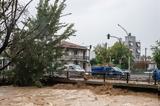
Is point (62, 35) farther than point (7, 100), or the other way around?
point (62, 35)

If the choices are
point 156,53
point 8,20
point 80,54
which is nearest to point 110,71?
point 156,53

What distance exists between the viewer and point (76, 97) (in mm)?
33188

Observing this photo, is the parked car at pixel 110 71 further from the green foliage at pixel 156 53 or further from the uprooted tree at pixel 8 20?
the uprooted tree at pixel 8 20

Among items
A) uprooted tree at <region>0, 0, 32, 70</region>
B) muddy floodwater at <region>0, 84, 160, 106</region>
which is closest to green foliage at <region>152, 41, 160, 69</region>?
muddy floodwater at <region>0, 84, 160, 106</region>

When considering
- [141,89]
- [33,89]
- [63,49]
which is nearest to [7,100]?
[33,89]

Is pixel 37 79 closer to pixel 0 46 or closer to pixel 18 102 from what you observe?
pixel 18 102

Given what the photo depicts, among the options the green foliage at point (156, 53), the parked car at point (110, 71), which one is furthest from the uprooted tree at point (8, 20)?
the green foliage at point (156, 53)

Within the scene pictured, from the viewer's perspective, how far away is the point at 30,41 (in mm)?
5141

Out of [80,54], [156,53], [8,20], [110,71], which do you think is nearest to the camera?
[8,20]

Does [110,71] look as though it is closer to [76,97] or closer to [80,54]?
[76,97]

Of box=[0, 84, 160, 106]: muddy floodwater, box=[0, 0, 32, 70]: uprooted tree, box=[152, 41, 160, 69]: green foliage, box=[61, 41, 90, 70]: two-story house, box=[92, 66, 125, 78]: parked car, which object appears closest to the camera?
box=[0, 0, 32, 70]: uprooted tree

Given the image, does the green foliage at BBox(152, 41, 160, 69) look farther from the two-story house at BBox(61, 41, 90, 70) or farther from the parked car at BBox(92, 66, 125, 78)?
the two-story house at BBox(61, 41, 90, 70)

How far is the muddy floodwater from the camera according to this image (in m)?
29.5

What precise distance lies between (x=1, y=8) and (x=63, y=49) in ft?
130
